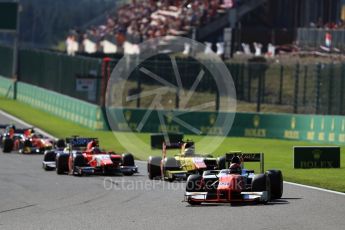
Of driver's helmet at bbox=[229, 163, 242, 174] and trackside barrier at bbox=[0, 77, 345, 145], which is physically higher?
trackside barrier at bbox=[0, 77, 345, 145]

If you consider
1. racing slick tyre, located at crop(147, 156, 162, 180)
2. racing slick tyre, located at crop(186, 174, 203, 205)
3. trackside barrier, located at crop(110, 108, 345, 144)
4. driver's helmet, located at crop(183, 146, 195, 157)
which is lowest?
racing slick tyre, located at crop(186, 174, 203, 205)

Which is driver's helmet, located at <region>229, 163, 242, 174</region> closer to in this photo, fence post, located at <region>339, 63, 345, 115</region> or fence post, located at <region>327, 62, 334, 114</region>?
fence post, located at <region>339, 63, 345, 115</region>

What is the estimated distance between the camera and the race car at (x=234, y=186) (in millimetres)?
22234

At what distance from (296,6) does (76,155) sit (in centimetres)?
4147

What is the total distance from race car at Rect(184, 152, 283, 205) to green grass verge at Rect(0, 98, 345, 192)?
3306 mm

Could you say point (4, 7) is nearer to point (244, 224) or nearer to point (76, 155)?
point (76, 155)

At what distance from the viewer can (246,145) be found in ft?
142

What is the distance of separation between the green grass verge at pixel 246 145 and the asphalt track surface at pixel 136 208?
2.00 meters

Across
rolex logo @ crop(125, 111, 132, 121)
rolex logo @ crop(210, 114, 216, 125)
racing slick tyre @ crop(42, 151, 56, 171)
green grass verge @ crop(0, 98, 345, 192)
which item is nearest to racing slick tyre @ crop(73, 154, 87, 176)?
racing slick tyre @ crop(42, 151, 56, 171)

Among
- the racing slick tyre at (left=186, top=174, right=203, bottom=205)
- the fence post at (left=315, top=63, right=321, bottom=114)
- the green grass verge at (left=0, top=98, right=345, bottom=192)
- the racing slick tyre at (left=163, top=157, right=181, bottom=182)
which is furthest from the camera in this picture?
the fence post at (left=315, top=63, right=321, bottom=114)

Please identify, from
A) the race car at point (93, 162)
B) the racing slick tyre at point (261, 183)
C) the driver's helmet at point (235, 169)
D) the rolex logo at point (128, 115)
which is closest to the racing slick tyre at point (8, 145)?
the race car at point (93, 162)

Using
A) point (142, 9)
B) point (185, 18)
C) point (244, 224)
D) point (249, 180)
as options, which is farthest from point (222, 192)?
point (142, 9)

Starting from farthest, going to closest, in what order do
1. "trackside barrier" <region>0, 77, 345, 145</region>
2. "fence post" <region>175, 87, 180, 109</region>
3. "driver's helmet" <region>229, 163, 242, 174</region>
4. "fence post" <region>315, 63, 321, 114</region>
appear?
"fence post" <region>175, 87, 180, 109</region>
"fence post" <region>315, 63, 321, 114</region>
"trackside barrier" <region>0, 77, 345, 145</region>
"driver's helmet" <region>229, 163, 242, 174</region>

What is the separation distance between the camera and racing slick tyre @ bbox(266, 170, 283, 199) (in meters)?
23.0
